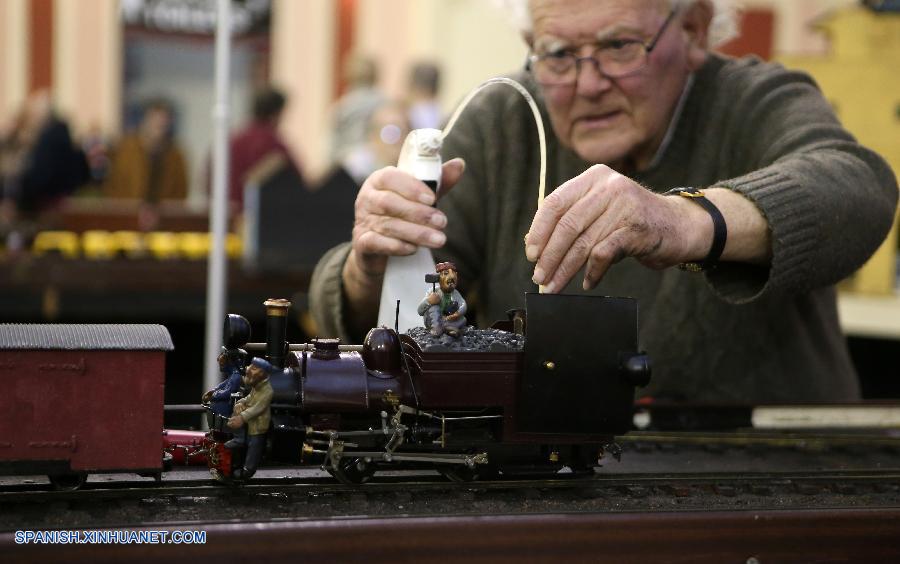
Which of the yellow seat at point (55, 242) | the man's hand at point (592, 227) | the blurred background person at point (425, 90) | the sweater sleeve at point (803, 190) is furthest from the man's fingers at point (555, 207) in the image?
the yellow seat at point (55, 242)

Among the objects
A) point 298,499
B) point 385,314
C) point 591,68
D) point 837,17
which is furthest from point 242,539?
point 837,17

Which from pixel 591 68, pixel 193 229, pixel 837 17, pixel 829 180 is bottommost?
pixel 193 229

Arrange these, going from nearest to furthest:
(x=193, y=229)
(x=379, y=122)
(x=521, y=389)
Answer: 1. (x=521, y=389)
2. (x=379, y=122)
3. (x=193, y=229)

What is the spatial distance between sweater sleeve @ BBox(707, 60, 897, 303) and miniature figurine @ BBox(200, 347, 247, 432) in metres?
0.89

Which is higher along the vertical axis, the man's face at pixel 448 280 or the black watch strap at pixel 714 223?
the black watch strap at pixel 714 223

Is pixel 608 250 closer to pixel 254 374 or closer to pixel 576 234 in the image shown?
pixel 576 234

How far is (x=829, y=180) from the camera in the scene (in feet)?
7.52

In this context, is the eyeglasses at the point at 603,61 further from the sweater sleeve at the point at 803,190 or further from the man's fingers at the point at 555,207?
the man's fingers at the point at 555,207

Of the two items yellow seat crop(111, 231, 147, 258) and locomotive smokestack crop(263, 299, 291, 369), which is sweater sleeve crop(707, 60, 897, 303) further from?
yellow seat crop(111, 231, 147, 258)

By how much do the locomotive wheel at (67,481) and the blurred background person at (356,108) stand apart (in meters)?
5.70

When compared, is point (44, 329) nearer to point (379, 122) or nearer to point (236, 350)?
point (236, 350)

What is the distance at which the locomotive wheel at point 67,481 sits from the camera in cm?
178

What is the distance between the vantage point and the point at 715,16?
9.11 feet

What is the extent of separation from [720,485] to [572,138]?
0.86 m
